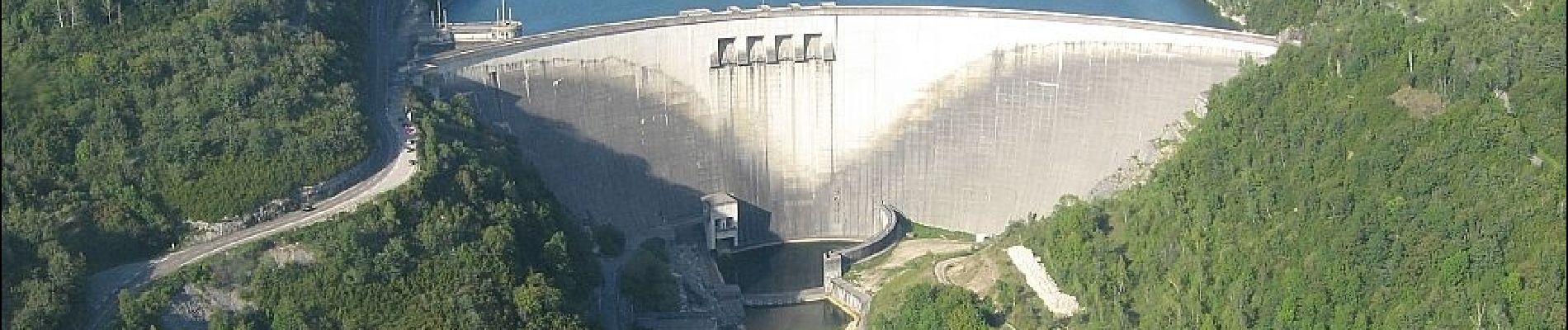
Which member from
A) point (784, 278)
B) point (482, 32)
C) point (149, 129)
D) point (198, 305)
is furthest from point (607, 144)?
point (198, 305)

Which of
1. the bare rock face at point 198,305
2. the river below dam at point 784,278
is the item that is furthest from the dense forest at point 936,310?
the bare rock face at point 198,305

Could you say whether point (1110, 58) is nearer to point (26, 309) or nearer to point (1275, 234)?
point (1275, 234)

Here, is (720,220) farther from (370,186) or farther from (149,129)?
(149,129)

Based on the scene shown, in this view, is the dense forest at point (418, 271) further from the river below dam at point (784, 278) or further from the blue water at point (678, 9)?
the blue water at point (678, 9)

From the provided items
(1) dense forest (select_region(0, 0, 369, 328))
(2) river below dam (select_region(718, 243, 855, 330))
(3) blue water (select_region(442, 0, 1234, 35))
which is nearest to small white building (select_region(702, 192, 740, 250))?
(2) river below dam (select_region(718, 243, 855, 330))

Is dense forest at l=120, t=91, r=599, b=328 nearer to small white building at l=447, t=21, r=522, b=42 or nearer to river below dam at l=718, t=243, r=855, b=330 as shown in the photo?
river below dam at l=718, t=243, r=855, b=330

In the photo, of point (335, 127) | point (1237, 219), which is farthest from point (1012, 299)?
point (335, 127)
